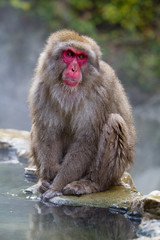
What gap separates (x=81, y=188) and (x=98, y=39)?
1135cm

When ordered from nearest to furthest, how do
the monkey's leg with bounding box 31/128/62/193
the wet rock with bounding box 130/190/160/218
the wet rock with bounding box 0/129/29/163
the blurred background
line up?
the wet rock with bounding box 130/190/160/218 < the monkey's leg with bounding box 31/128/62/193 < the wet rock with bounding box 0/129/29/163 < the blurred background

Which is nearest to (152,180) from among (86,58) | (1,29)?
(86,58)

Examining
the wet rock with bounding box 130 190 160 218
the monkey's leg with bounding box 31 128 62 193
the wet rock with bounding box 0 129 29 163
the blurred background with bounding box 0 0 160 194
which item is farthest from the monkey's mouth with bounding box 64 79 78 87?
the blurred background with bounding box 0 0 160 194

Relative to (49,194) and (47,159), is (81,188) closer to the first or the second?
(49,194)

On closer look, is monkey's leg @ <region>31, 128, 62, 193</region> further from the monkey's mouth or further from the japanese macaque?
the monkey's mouth

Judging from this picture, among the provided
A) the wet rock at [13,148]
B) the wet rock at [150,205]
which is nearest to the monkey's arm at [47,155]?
the wet rock at [150,205]

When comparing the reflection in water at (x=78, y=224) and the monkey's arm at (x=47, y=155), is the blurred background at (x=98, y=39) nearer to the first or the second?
the monkey's arm at (x=47, y=155)

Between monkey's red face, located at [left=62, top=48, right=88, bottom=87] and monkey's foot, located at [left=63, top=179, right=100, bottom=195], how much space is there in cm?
98

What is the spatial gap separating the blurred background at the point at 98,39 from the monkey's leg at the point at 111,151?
26.3 feet

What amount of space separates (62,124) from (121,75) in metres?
10.4

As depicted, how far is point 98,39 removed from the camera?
50.6 feet

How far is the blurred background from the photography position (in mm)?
14117

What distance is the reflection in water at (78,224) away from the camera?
11.4 ft

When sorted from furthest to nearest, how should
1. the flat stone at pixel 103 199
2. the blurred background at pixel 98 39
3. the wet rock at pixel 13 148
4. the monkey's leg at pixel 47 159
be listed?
1. the blurred background at pixel 98 39
2. the wet rock at pixel 13 148
3. the monkey's leg at pixel 47 159
4. the flat stone at pixel 103 199
